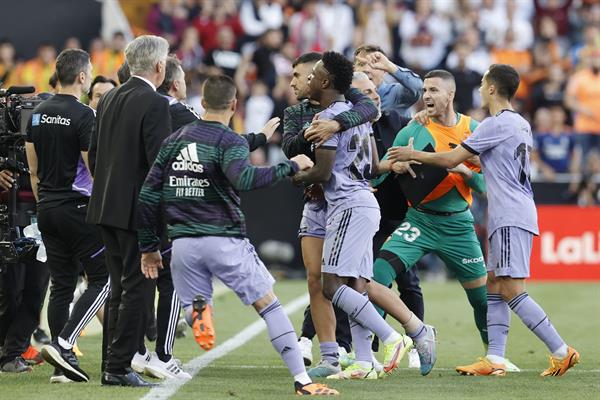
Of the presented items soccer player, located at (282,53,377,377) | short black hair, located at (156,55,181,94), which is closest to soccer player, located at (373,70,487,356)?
soccer player, located at (282,53,377,377)

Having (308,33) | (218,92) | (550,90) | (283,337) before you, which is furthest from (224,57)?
(283,337)

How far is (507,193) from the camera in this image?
9148 millimetres

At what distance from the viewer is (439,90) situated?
972 cm

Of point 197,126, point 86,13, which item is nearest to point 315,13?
point 86,13

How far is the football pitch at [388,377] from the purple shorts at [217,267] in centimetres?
64

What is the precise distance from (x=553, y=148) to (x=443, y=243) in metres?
12.2

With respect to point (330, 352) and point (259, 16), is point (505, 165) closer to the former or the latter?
point (330, 352)

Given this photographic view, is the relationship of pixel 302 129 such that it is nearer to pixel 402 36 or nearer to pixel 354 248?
pixel 354 248

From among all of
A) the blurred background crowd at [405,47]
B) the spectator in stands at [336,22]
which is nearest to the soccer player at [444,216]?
the blurred background crowd at [405,47]

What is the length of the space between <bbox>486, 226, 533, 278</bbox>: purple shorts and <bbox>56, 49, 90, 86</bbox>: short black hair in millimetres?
3105

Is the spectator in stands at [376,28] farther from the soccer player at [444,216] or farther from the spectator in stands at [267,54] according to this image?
the soccer player at [444,216]

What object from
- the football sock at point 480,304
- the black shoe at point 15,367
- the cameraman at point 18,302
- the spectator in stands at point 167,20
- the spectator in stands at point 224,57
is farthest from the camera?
the spectator in stands at point 167,20

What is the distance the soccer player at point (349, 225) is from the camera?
8.71 meters

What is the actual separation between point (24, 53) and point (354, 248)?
15124 mm
